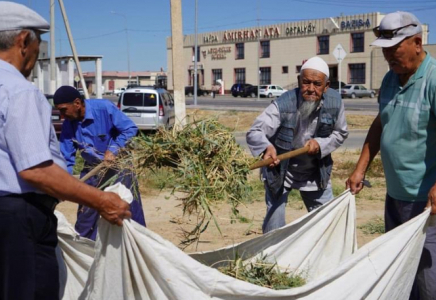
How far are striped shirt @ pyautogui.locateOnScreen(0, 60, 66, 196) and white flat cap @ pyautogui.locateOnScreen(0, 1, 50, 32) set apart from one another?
0.54 ft

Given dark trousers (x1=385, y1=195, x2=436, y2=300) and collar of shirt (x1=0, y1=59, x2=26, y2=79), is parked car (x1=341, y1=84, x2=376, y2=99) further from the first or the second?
collar of shirt (x1=0, y1=59, x2=26, y2=79)

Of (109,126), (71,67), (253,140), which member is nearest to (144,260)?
(253,140)

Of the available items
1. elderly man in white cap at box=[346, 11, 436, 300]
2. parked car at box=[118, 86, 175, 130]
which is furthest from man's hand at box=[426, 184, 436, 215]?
parked car at box=[118, 86, 175, 130]

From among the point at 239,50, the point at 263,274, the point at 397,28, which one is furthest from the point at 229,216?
the point at 239,50

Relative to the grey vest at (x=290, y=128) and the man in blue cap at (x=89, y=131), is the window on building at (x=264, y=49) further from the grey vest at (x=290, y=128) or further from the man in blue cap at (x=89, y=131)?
the grey vest at (x=290, y=128)

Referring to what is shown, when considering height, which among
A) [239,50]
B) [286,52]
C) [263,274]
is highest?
[239,50]

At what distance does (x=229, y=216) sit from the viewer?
689cm

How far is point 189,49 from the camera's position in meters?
81.9

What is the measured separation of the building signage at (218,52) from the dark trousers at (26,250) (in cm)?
7232

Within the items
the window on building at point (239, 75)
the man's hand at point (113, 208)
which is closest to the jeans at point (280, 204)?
the man's hand at point (113, 208)

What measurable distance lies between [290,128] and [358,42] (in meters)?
58.4

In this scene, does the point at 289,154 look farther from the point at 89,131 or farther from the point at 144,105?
the point at 144,105

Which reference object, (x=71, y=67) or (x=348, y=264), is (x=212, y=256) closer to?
(x=348, y=264)

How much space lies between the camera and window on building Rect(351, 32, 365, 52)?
59.9 meters
